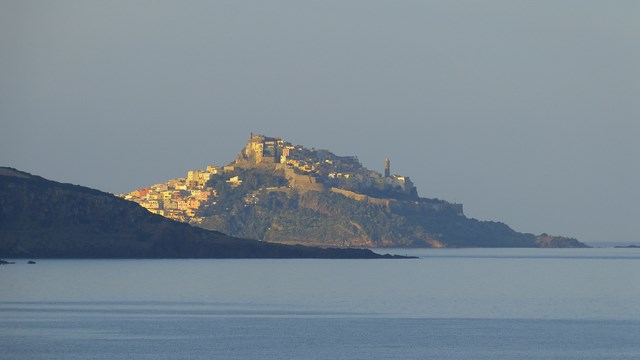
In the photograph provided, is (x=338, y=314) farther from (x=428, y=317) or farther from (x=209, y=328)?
(x=209, y=328)

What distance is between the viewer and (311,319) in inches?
4045

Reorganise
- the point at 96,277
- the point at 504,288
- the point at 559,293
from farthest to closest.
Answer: the point at 96,277 → the point at 504,288 → the point at 559,293

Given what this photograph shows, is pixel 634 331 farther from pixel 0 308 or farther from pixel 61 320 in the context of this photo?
pixel 0 308

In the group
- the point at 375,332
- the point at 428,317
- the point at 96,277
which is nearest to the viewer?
the point at 375,332

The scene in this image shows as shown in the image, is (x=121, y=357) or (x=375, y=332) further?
(x=375, y=332)

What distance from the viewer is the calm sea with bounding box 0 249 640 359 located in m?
79.5

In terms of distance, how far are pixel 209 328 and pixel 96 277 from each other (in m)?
83.0

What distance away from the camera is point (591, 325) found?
9794cm

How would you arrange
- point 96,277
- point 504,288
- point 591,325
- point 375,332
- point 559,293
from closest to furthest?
point 375,332, point 591,325, point 559,293, point 504,288, point 96,277

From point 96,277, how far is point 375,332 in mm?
89628

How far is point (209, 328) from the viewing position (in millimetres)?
93688

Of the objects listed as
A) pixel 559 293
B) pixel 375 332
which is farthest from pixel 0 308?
pixel 559 293

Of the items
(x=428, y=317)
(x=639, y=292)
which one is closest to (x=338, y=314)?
(x=428, y=317)

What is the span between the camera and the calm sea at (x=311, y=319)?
79.5 m
